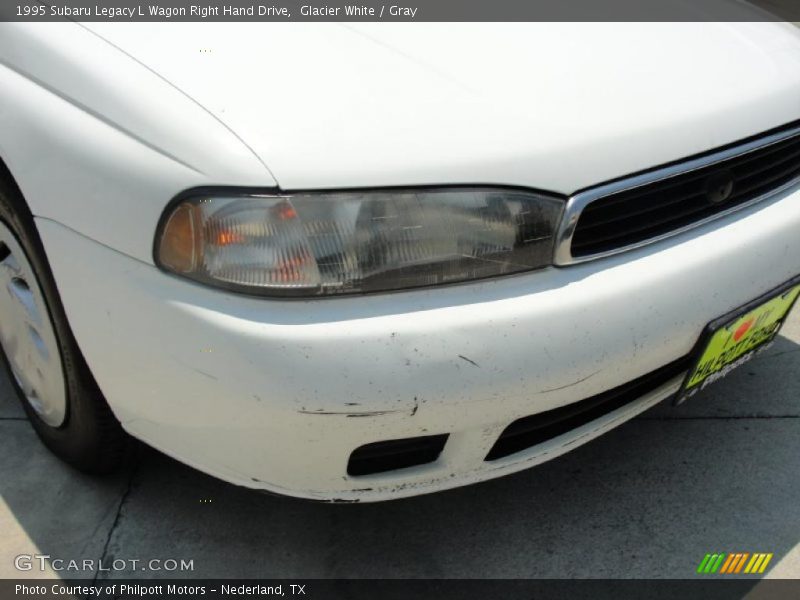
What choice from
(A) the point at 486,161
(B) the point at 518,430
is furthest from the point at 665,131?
(B) the point at 518,430

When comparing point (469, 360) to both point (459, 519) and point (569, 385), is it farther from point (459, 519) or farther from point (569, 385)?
point (459, 519)

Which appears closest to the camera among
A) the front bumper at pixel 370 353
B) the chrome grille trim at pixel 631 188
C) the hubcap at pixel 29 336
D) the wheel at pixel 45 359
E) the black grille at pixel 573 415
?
the front bumper at pixel 370 353

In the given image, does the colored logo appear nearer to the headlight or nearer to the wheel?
the headlight

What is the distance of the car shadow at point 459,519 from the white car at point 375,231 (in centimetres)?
37

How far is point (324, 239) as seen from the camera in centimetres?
141

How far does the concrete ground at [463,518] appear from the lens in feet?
6.32

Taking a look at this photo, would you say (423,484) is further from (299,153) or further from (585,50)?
(585,50)

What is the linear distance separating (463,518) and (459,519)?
0.03 feet

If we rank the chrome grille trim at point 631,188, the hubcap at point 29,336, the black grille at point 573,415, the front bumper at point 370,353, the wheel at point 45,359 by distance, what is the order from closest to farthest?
1. the front bumper at point 370,353
2. the chrome grille trim at point 631,188
3. the black grille at point 573,415
4. the wheel at point 45,359
5. the hubcap at point 29,336

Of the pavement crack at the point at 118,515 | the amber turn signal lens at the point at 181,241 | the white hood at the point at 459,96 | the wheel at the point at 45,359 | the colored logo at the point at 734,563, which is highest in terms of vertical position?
the white hood at the point at 459,96

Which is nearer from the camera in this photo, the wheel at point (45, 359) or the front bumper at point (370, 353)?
the front bumper at point (370, 353)

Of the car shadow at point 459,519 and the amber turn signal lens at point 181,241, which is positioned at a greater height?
the amber turn signal lens at point 181,241

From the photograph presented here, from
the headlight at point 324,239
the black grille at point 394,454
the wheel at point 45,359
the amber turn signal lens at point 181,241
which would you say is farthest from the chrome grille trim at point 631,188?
the wheel at point 45,359

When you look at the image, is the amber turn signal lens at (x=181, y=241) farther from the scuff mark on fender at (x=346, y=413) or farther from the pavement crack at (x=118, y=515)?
the pavement crack at (x=118, y=515)
